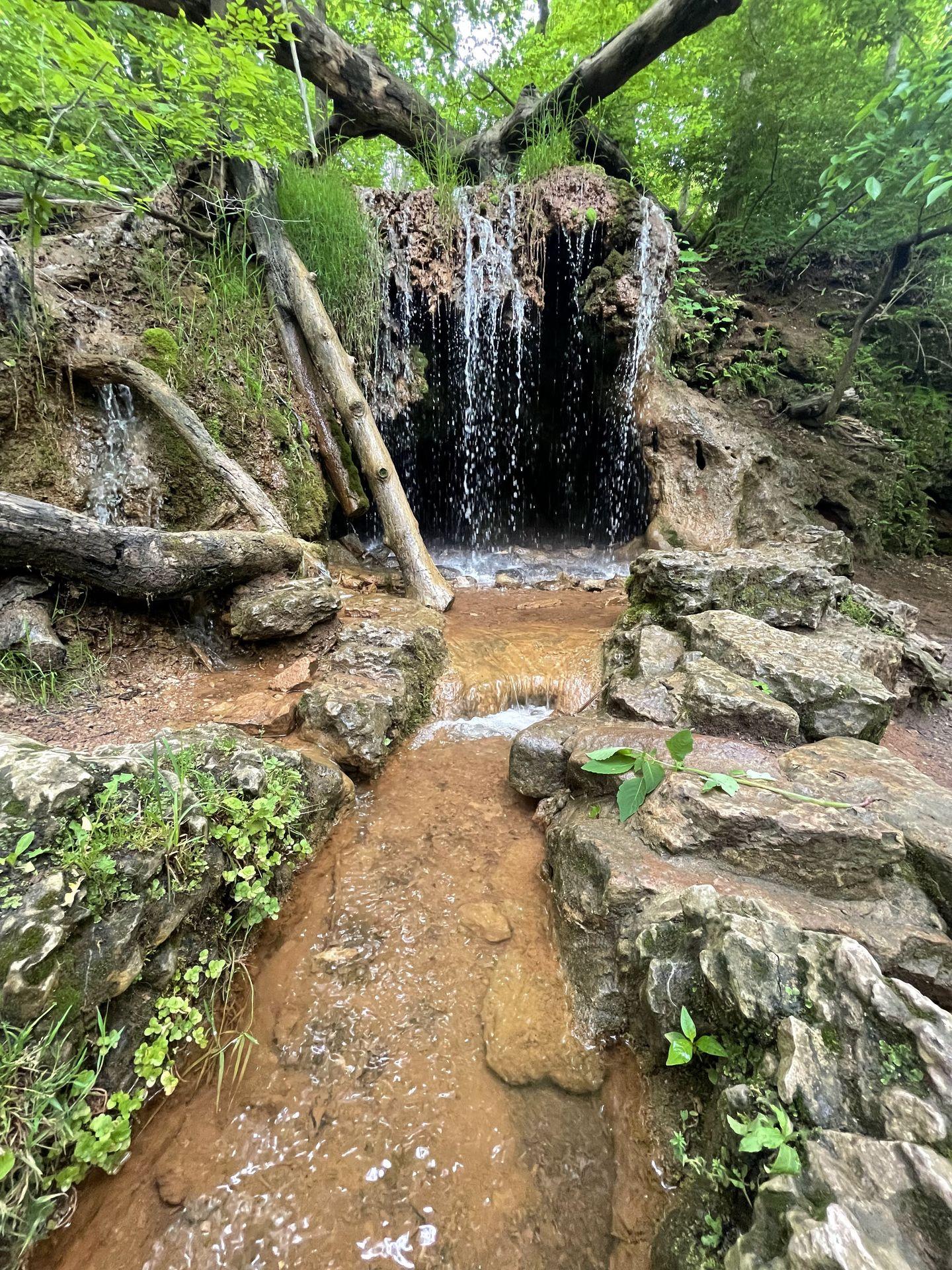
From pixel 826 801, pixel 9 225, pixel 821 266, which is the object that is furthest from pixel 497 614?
pixel 821 266

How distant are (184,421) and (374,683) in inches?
101

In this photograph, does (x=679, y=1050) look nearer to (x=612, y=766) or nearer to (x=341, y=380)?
(x=612, y=766)

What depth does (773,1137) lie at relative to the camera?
1058mm

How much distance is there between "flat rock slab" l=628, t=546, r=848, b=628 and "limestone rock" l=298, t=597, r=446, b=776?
1.74 metres

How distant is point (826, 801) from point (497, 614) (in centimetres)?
330

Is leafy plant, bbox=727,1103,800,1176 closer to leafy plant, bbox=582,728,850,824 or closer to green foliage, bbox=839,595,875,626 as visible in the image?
leafy plant, bbox=582,728,850,824

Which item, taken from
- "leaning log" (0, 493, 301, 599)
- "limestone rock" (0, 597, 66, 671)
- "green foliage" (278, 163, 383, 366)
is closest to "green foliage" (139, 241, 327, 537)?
"green foliage" (278, 163, 383, 366)

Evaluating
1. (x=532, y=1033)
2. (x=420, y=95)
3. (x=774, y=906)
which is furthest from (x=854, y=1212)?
(x=420, y=95)

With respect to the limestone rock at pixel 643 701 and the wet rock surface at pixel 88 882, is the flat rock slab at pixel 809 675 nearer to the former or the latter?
the limestone rock at pixel 643 701

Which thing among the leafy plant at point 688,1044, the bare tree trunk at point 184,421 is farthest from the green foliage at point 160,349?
the leafy plant at point 688,1044

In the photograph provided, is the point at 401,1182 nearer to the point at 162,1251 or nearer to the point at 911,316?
the point at 162,1251

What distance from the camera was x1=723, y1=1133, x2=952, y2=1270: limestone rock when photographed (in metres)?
0.83

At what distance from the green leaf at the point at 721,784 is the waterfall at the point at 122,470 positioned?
4135mm

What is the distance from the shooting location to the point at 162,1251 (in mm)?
1250
